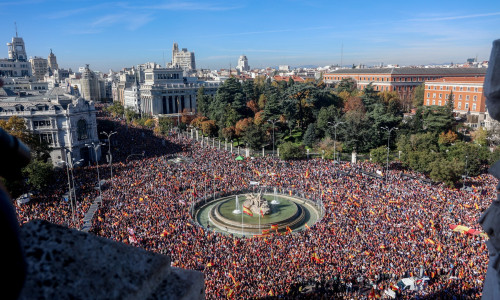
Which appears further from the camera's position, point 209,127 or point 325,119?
point 209,127

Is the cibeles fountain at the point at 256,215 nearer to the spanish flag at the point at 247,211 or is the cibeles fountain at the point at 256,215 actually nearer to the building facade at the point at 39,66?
the spanish flag at the point at 247,211

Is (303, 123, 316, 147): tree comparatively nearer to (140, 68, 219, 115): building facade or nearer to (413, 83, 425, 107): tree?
(413, 83, 425, 107): tree

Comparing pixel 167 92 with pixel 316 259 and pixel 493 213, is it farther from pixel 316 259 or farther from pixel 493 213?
pixel 493 213

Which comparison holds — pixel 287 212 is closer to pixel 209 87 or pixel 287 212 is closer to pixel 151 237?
pixel 151 237

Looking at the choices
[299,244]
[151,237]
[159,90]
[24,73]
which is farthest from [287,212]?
[24,73]

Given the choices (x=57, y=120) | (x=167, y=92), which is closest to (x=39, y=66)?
(x=167, y=92)

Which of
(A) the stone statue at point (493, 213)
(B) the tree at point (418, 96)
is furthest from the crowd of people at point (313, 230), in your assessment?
(B) the tree at point (418, 96)
